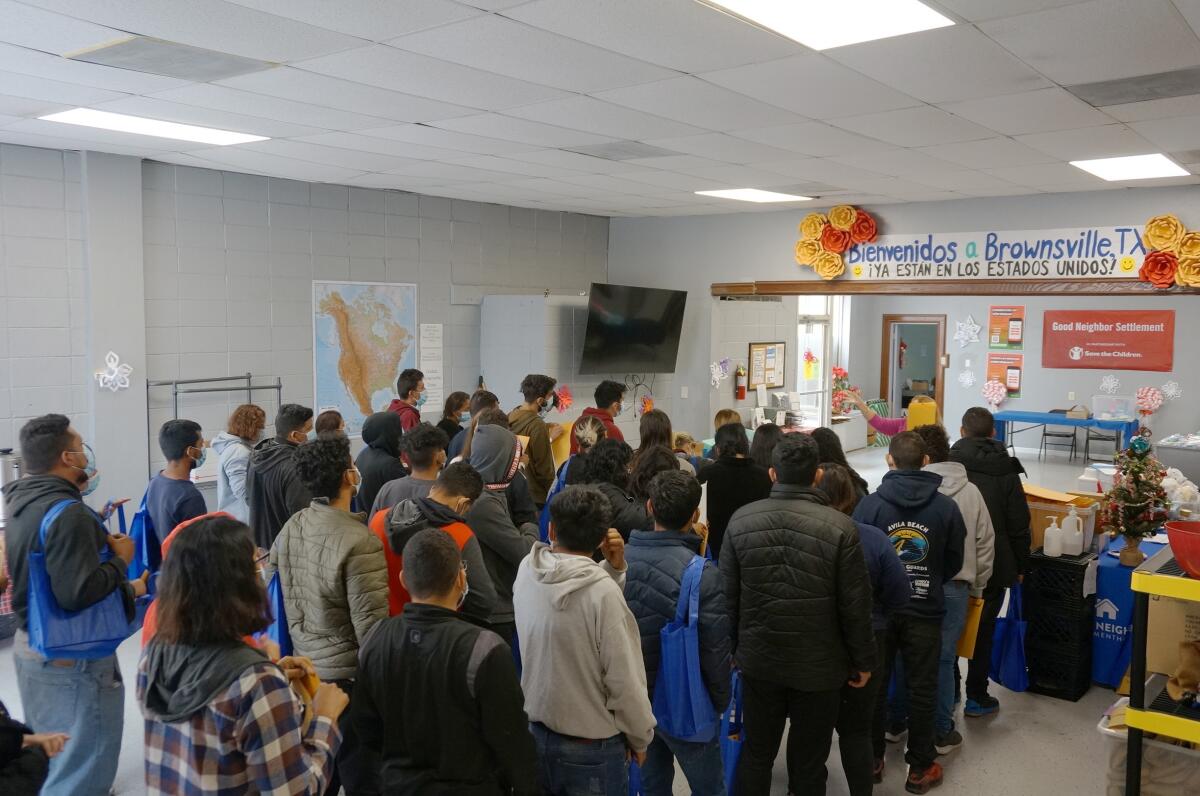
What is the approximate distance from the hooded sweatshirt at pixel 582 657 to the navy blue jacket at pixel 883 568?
1092 mm

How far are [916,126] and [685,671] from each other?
2.92m

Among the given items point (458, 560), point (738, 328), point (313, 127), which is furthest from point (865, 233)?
point (458, 560)

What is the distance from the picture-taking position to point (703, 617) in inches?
108

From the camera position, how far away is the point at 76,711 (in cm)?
307

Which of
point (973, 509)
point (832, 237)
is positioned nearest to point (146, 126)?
point (973, 509)

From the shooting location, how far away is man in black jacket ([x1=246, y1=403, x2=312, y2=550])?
12.1 ft

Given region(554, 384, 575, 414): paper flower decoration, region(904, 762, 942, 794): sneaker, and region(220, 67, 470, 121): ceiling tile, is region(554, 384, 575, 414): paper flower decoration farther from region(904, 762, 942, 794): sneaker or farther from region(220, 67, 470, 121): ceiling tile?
region(904, 762, 942, 794): sneaker

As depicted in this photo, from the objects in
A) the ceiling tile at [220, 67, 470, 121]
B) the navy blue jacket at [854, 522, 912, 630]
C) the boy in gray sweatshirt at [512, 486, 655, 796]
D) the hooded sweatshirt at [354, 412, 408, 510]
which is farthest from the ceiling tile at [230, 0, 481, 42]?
the navy blue jacket at [854, 522, 912, 630]

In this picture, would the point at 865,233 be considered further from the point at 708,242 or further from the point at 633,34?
the point at 633,34

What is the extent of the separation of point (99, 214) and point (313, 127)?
191 centimetres

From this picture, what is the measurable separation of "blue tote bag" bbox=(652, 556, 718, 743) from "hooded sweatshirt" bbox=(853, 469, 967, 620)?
115cm

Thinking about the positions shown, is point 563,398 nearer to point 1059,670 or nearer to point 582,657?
point 1059,670

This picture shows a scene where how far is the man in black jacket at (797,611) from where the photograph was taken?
2814 millimetres

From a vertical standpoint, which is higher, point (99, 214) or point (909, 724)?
point (99, 214)
